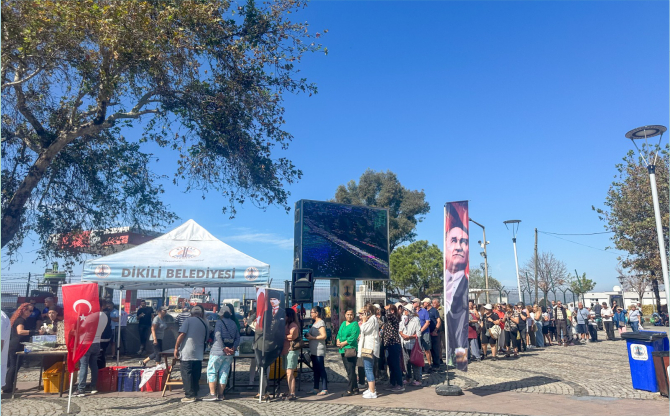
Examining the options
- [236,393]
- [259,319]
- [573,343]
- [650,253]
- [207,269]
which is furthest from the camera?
[650,253]

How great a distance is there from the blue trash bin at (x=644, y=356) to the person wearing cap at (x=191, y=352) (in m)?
7.94

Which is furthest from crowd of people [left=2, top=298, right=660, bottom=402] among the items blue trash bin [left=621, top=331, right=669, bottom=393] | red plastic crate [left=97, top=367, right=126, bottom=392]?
blue trash bin [left=621, top=331, right=669, bottom=393]

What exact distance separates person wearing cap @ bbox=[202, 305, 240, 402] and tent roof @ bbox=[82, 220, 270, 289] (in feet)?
7.10

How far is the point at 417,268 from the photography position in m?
38.0

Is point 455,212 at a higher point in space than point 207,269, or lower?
higher

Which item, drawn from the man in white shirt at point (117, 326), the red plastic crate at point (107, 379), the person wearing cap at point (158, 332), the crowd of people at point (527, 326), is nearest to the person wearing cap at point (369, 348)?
the red plastic crate at point (107, 379)

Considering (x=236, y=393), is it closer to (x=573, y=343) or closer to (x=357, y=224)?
(x=357, y=224)

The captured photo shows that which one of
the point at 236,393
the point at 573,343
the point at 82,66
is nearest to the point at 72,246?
the point at 82,66

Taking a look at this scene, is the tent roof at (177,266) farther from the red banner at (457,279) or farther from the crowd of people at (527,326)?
the crowd of people at (527,326)

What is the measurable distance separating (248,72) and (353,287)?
9.32 m

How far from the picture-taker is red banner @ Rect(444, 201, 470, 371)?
8.49 m

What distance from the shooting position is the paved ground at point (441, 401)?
719cm

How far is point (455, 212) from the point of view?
8.91m

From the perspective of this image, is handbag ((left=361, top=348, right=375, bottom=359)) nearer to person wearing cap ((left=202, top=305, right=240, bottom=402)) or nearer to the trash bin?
person wearing cap ((left=202, top=305, right=240, bottom=402))
